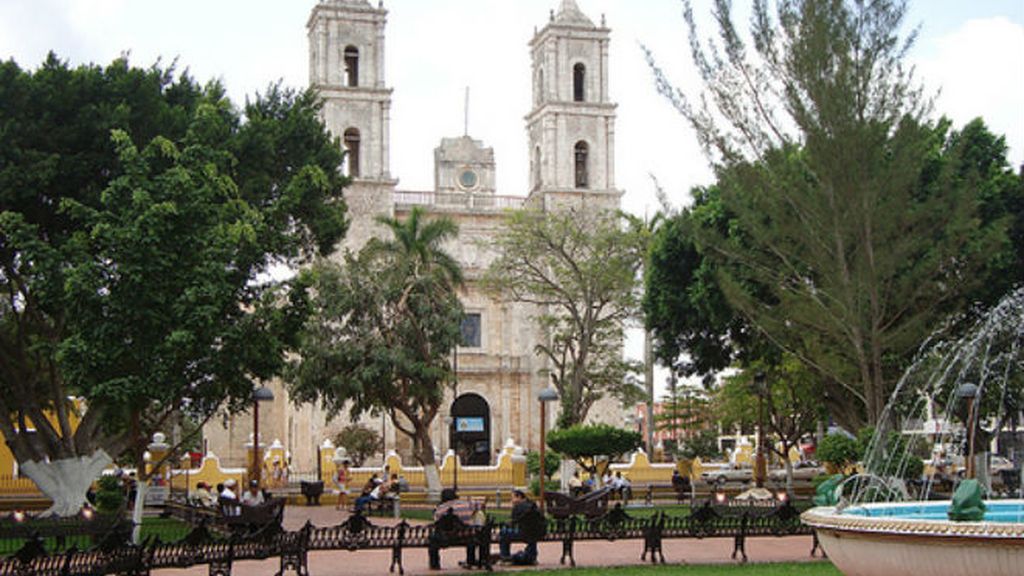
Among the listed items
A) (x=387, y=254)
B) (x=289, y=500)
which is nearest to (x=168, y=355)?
(x=289, y=500)

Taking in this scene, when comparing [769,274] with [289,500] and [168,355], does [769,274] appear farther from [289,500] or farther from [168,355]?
[289,500]

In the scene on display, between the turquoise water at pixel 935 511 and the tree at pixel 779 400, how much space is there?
14844mm

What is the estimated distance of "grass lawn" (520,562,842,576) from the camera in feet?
43.9

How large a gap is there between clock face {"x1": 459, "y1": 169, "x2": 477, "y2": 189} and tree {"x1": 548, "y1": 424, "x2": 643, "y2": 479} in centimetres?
2203

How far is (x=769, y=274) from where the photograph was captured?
2036cm

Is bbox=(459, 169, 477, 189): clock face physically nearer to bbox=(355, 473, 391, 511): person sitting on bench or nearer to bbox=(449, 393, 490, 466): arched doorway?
bbox=(449, 393, 490, 466): arched doorway

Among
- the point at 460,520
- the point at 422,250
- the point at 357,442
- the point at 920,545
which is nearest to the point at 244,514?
the point at 460,520

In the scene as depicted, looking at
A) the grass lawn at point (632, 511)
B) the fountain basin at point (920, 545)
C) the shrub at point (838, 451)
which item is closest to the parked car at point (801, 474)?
the grass lawn at point (632, 511)

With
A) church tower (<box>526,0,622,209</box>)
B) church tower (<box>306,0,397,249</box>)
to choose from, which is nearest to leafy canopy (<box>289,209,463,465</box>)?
church tower (<box>306,0,397,249</box>)

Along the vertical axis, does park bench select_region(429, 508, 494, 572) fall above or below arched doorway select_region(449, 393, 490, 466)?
below

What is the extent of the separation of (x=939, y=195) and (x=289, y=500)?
1715 cm

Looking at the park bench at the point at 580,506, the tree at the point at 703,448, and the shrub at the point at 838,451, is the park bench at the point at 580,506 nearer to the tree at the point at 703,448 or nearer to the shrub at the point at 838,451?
the shrub at the point at 838,451

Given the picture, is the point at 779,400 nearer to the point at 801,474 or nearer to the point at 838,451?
the point at 801,474

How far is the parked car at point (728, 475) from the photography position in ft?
122
